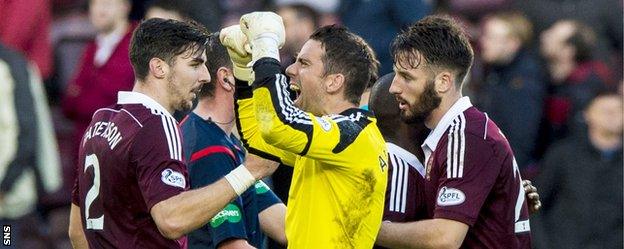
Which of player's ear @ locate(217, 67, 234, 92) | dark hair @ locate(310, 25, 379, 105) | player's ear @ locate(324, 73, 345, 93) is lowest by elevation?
player's ear @ locate(217, 67, 234, 92)

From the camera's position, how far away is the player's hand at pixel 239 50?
6.75m

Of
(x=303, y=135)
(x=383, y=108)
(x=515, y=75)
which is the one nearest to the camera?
(x=303, y=135)

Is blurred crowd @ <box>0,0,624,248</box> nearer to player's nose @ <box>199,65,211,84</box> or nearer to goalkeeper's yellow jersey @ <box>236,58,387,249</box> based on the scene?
player's nose @ <box>199,65,211,84</box>

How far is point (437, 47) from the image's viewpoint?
279 inches

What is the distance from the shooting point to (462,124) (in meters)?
6.97

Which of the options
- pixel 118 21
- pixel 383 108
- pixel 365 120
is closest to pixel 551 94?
pixel 118 21

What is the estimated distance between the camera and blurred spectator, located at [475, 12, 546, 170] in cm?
1212

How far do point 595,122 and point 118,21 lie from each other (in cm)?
350

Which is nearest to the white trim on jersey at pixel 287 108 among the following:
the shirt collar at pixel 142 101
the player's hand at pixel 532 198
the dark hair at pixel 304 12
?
the shirt collar at pixel 142 101

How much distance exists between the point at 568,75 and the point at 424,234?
594 centimetres

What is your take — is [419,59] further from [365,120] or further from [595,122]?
[595,122]

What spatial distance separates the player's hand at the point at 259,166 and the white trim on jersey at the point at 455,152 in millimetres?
747

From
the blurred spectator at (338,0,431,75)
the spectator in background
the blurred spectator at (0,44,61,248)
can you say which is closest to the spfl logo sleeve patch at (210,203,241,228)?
the blurred spectator at (0,44,61,248)

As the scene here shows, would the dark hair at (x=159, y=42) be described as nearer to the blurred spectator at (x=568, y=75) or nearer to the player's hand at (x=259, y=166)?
the player's hand at (x=259, y=166)
